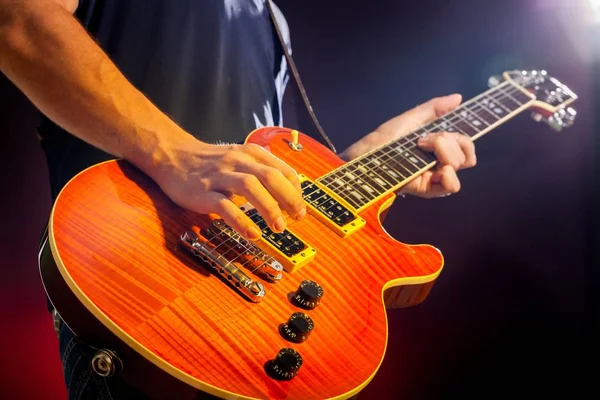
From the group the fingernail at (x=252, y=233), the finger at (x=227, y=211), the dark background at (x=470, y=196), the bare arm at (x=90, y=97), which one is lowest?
the dark background at (x=470, y=196)

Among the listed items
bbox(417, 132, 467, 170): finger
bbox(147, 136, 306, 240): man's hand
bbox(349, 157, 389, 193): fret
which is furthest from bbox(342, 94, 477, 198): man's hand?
bbox(147, 136, 306, 240): man's hand

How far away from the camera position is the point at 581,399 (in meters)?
1.48

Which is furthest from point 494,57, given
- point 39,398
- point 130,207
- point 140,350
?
point 39,398

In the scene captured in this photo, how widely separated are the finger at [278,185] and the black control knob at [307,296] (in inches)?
5.0

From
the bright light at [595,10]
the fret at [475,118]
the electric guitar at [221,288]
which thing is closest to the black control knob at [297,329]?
the electric guitar at [221,288]

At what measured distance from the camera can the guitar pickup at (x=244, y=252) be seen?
83 cm

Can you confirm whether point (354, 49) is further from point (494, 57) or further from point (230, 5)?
point (230, 5)

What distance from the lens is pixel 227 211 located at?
796 mm

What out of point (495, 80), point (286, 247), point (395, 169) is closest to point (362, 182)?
point (395, 169)

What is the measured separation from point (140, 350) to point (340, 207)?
0.53 m

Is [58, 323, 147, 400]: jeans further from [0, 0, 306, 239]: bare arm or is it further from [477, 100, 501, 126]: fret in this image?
[477, 100, 501, 126]: fret

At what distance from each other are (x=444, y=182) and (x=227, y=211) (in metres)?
0.83

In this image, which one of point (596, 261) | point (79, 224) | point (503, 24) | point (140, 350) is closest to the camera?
point (140, 350)

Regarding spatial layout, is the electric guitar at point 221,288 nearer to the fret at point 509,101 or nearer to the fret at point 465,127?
the fret at point 465,127
